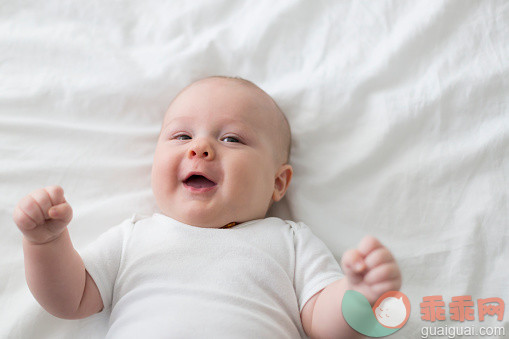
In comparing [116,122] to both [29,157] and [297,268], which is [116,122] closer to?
[29,157]

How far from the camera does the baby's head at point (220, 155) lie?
111 cm

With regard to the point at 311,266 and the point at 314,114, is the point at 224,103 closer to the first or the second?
the point at 314,114

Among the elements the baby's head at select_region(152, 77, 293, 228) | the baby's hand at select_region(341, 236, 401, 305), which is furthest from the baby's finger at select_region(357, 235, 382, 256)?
the baby's head at select_region(152, 77, 293, 228)

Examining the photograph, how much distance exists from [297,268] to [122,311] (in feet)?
1.25

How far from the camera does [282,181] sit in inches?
50.3

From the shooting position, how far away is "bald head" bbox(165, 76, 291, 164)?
4.13 ft

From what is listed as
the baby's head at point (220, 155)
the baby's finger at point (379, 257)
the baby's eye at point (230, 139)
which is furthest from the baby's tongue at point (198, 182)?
the baby's finger at point (379, 257)

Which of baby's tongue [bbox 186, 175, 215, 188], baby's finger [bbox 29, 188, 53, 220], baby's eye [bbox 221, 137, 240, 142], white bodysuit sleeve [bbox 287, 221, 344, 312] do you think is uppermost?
baby's finger [bbox 29, 188, 53, 220]

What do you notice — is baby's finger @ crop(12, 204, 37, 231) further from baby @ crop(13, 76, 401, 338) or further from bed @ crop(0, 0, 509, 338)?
bed @ crop(0, 0, 509, 338)

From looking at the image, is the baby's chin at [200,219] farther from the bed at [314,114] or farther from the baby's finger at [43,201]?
the baby's finger at [43,201]

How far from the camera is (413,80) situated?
1324mm

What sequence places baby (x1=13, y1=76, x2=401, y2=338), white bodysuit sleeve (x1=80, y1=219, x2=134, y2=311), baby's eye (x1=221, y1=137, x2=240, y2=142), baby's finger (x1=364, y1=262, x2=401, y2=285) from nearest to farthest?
baby's finger (x1=364, y1=262, x2=401, y2=285) < baby (x1=13, y1=76, x2=401, y2=338) < white bodysuit sleeve (x1=80, y1=219, x2=134, y2=311) < baby's eye (x1=221, y1=137, x2=240, y2=142)

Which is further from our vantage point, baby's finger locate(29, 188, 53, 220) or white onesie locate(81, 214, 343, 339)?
white onesie locate(81, 214, 343, 339)

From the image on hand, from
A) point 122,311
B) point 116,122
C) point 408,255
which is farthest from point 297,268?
point 116,122
